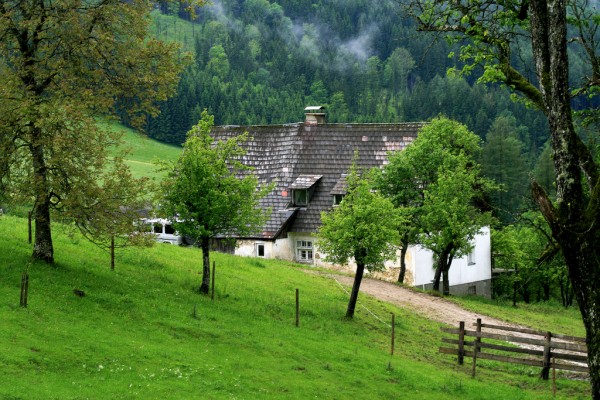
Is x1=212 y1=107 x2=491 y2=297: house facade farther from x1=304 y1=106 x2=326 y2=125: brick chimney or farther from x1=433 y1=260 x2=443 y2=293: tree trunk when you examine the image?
x1=433 y1=260 x2=443 y2=293: tree trunk

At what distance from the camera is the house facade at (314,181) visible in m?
46.5

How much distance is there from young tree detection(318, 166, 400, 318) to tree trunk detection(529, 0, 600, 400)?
60.7 ft

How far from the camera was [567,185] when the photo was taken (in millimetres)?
11898

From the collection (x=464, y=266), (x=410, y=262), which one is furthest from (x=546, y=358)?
(x=464, y=266)

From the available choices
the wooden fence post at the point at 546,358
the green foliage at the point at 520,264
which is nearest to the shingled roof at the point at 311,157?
the green foliage at the point at 520,264

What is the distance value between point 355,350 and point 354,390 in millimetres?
4054

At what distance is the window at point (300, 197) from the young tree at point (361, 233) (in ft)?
53.1

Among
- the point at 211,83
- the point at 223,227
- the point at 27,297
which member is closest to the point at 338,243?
the point at 223,227

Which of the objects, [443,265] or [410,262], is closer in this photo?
[443,265]

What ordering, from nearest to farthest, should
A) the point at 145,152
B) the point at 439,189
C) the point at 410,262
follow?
the point at 439,189
the point at 410,262
the point at 145,152

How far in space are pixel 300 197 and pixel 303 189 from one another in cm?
57

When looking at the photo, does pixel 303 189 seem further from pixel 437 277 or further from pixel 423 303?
pixel 423 303

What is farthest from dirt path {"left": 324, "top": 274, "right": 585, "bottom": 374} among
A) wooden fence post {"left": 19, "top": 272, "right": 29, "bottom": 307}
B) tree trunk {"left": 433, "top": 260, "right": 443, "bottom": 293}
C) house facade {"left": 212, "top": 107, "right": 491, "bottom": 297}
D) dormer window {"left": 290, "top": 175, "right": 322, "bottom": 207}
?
wooden fence post {"left": 19, "top": 272, "right": 29, "bottom": 307}

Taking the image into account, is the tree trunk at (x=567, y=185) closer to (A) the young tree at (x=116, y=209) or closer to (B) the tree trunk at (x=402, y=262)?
(A) the young tree at (x=116, y=209)
